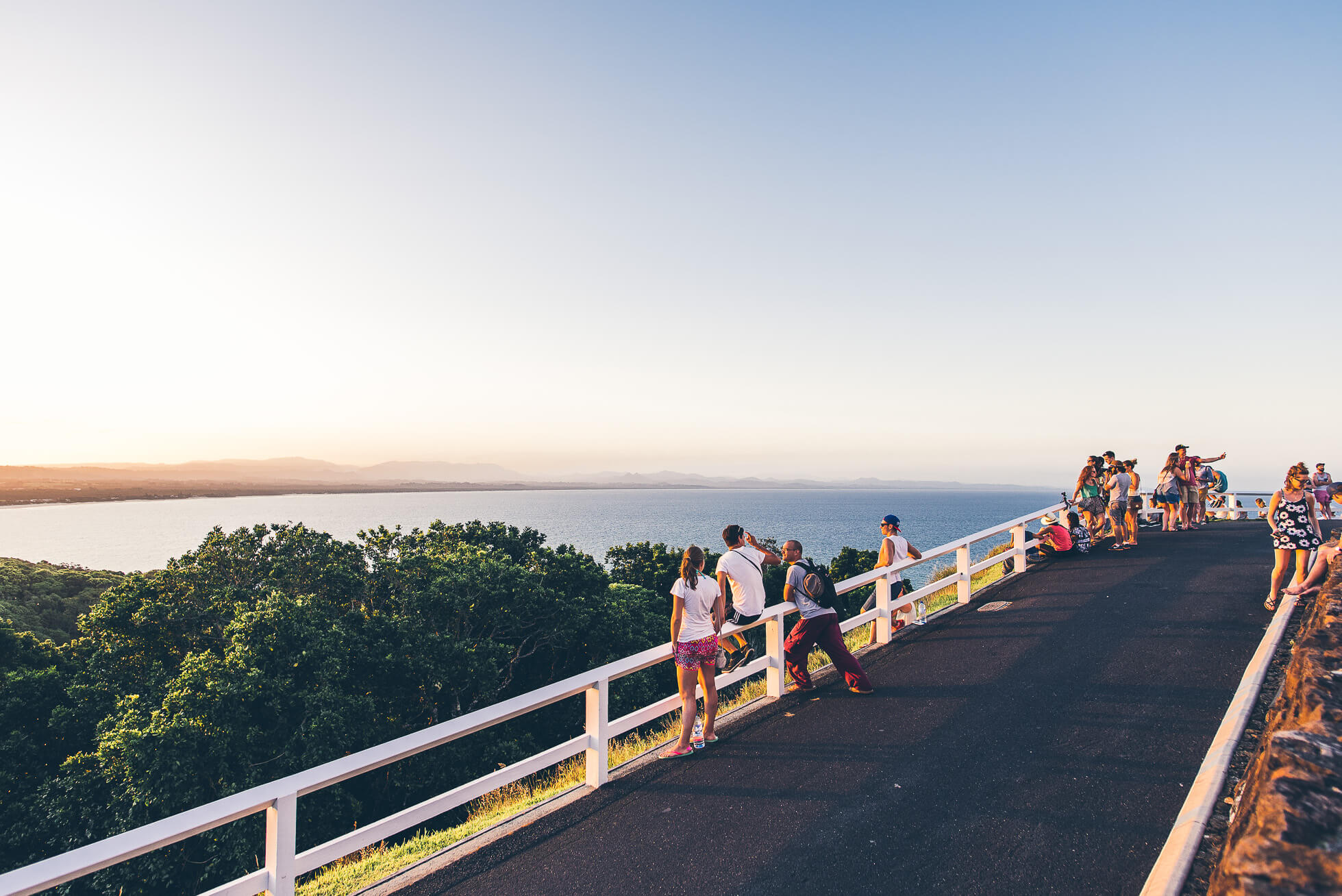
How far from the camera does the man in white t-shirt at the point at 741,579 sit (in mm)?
6691

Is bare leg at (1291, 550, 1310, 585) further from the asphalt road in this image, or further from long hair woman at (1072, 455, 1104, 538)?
long hair woman at (1072, 455, 1104, 538)

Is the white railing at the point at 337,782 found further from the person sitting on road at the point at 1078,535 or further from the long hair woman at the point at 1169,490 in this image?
the long hair woman at the point at 1169,490

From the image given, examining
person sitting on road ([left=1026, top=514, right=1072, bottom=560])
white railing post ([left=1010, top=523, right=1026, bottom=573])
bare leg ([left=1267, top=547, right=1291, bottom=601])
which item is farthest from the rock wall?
person sitting on road ([left=1026, top=514, right=1072, bottom=560])

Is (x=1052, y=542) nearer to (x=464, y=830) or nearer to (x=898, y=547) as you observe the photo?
(x=898, y=547)

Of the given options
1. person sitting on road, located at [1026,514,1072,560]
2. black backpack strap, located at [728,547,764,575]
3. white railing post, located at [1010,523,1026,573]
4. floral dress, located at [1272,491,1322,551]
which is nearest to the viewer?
black backpack strap, located at [728,547,764,575]

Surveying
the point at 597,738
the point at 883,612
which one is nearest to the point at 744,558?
the point at 597,738

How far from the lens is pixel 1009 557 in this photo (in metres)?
12.8

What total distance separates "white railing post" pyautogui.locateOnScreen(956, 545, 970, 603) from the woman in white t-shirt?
596cm

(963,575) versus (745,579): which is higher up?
(745,579)

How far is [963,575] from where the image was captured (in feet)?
35.4

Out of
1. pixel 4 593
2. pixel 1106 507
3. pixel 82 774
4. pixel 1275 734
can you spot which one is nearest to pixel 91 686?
pixel 82 774

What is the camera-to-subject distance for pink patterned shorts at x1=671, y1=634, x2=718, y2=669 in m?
6.01

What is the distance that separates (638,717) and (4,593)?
4563 centimetres

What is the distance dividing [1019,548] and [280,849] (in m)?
13.0
